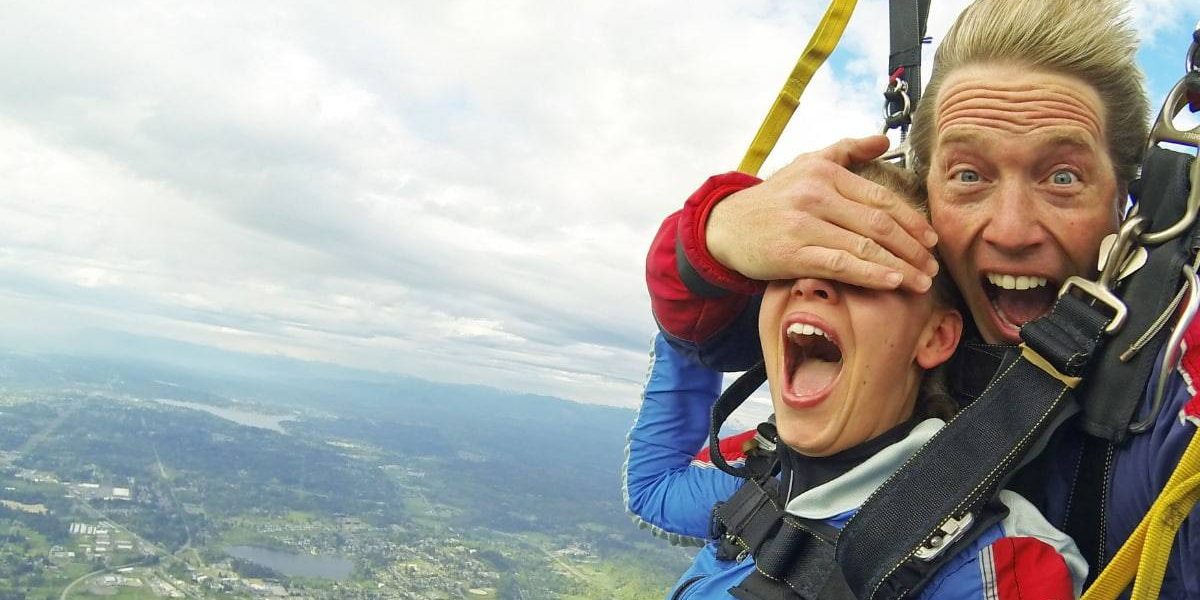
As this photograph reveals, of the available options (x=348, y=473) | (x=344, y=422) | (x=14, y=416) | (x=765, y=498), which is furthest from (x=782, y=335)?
(x=344, y=422)

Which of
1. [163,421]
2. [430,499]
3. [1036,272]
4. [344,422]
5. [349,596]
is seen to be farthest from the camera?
[344,422]

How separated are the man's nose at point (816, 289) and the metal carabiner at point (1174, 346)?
0.57 meters

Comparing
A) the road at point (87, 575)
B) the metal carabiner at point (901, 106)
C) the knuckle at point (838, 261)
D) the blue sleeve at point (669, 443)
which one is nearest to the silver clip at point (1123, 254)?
the knuckle at point (838, 261)

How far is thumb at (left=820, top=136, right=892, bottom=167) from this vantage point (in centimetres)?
170

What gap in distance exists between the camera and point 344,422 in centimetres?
15750

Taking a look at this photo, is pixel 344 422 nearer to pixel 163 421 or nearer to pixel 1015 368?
pixel 163 421

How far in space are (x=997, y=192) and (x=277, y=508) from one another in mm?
98370

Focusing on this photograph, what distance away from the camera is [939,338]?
65.9 inches

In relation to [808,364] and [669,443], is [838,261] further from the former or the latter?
[669,443]

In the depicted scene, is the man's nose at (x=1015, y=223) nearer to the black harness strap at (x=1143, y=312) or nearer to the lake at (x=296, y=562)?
the black harness strap at (x=1143, y=312)

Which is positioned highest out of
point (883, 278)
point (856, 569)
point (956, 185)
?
point (956, 185)

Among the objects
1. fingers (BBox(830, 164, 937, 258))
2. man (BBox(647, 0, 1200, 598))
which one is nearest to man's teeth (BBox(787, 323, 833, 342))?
man (BBox(647, 0, 1200, 598))

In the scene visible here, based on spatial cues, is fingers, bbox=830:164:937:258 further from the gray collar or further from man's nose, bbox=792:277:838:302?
the gray collar

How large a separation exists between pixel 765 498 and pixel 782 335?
0.40 metres
